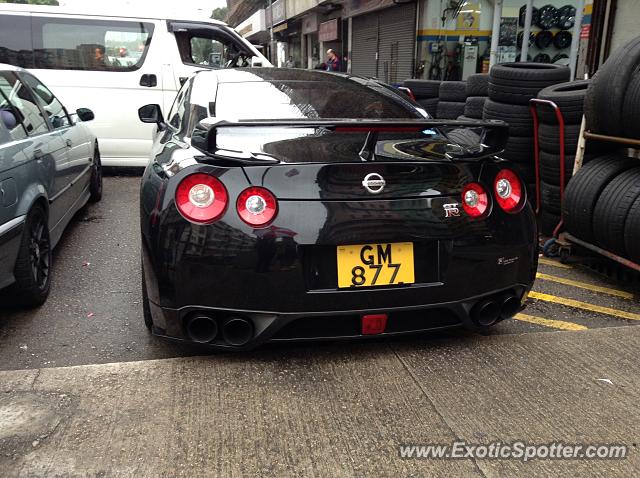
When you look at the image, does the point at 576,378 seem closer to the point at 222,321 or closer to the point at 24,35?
the point at 222,321

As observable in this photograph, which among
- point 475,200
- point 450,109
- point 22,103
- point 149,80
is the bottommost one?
point 475,200

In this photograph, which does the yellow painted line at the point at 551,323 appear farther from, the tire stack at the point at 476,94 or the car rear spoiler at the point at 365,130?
the tire stack at the point at 476,94

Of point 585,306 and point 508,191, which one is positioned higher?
point 508,191

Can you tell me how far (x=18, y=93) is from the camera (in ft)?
13.6

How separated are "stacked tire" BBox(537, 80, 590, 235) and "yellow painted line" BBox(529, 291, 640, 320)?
1.18 meters

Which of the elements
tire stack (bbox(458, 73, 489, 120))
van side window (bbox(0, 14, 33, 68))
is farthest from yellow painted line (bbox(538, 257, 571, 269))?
van side window (bbox(0, 14, 33, 68))

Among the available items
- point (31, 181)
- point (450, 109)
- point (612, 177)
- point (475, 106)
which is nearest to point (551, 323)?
point (612, 177)

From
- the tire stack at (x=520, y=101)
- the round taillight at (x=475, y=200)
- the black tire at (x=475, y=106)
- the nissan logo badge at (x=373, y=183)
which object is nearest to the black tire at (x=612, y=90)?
the tire stack at (x=520, y=101)

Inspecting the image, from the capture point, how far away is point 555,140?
4812 millimetres

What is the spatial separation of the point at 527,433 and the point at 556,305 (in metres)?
1.72

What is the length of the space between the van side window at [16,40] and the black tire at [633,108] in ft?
23.3

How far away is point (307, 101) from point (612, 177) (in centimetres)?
226

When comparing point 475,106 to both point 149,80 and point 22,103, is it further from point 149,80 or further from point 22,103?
point 22,103

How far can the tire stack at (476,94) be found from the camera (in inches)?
263
